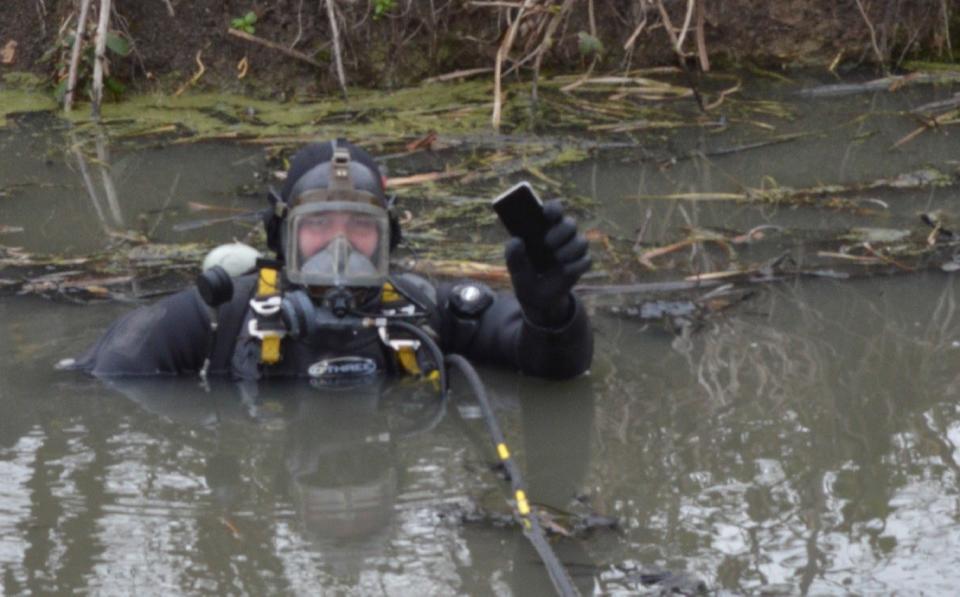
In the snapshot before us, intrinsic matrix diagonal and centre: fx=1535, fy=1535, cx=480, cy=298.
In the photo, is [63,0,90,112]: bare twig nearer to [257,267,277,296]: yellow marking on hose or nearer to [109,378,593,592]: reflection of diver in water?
[109,378,593,592]: reflection of diver in water

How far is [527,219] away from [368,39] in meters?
4.68

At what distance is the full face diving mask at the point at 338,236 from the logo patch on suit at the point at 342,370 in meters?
0.32

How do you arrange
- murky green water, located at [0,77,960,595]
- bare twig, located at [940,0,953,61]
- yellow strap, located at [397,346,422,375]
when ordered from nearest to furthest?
murky green water, located at [0,77,960,595]
yellow strap, located at [397,346,422,375]
bare twig, located at [940,0,953,61]

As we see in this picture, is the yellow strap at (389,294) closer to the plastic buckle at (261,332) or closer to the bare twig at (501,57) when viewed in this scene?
the plastic buckle at (261,332)

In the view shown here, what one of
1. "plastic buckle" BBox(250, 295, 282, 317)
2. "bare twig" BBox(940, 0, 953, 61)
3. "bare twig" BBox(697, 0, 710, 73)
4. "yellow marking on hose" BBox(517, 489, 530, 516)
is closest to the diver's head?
"plastic buckle" BBox(250, 295, 282, 317)

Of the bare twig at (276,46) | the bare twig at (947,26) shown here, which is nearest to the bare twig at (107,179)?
the bare twig at (276,46)

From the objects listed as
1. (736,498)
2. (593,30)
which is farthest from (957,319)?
(593,30)

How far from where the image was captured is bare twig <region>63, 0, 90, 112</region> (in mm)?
7772

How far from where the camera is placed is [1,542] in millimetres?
3453

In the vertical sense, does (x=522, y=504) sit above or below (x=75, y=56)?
below

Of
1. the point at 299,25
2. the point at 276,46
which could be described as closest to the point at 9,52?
the point at 276,46

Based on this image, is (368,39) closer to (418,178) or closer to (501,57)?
(501,57)

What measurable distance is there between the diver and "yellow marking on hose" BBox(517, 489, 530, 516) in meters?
0.76

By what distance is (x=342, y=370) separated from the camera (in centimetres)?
459
